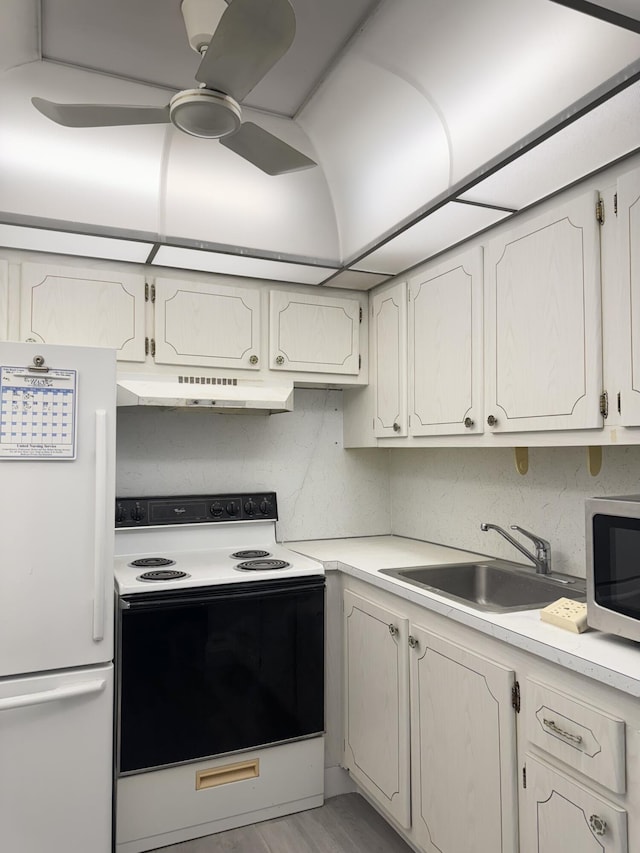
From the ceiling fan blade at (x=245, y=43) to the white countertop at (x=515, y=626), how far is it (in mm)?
1396

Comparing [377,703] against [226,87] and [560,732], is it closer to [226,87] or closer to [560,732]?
[560,732]

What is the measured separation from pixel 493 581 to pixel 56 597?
1541mm

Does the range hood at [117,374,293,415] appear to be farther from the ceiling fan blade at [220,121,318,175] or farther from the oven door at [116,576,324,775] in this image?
the ceiling fan blade at [220,121,318,175]

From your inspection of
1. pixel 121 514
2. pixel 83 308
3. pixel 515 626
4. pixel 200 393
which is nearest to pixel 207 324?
pixel 200 393

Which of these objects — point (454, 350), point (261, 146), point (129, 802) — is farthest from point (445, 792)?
point (261, 146)

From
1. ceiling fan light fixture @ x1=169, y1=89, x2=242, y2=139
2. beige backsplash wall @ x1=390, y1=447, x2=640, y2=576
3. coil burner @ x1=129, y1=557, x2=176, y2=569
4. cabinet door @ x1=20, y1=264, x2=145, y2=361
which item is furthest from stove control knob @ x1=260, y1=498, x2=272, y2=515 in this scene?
ceiling fan light fixture @ x1=169, y1=89, x2=242, y2=139

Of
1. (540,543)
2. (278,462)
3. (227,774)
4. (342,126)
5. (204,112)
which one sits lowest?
(227,774)

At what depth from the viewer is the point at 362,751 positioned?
2.29 meters

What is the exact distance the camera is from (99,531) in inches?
76.7

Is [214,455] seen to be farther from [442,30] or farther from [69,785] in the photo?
[442,30]

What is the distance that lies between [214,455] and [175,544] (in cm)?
45

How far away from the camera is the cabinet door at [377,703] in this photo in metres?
2.03

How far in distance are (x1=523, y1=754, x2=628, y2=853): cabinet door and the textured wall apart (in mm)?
1750

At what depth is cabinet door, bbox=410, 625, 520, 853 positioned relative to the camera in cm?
154
